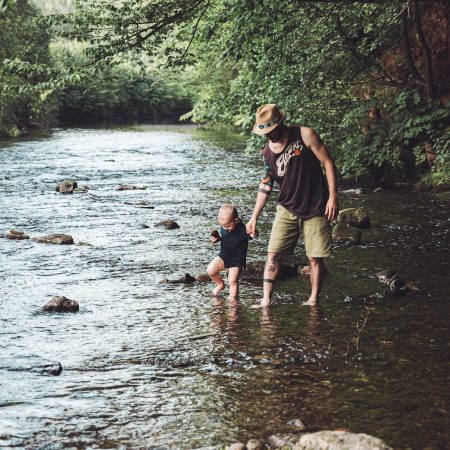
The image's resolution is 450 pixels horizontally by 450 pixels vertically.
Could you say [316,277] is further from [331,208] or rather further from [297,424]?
[297,424]

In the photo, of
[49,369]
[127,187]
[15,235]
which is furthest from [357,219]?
[127,187]

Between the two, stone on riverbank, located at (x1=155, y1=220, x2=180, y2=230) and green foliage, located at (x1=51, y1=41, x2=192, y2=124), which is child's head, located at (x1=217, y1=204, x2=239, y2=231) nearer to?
stone on riverbank, located at (x1=155, y1=220, x2=180, y2=230)

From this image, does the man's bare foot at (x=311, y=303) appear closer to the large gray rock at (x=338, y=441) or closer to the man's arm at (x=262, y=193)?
the man's arm at (x=262, y=193)

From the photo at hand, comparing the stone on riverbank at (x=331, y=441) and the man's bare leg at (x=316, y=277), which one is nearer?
the stone on riverbank at (x=331, y=441)

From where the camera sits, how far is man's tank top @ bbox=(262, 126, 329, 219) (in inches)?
282

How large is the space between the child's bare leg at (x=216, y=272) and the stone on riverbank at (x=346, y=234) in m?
3.56

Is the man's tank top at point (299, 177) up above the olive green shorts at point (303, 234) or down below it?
above

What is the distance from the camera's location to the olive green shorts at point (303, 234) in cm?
734

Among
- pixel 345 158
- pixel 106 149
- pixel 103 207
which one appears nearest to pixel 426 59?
pixel 345 158

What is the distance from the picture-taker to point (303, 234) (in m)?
7.55

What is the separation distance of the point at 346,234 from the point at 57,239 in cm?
470

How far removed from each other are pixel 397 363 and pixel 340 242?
5.55 m

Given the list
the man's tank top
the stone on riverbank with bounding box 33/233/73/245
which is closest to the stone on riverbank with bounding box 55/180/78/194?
the stone on riverbank with bounding box 33/233/73/245

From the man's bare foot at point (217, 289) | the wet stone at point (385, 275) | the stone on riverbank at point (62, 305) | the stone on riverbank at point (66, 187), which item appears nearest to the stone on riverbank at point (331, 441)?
the stone on riverbank at point (62, 305)
